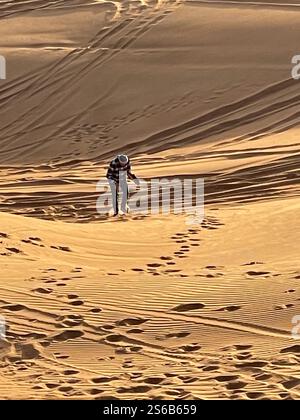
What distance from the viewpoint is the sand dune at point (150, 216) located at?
6840 mm

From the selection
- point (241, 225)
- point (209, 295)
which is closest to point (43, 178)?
point (241, 225)

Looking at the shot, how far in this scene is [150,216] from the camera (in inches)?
485

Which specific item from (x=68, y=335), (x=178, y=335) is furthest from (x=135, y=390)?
(x=68, y=335)

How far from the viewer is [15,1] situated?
24125mm

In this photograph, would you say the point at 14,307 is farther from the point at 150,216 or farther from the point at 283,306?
the point at 150,216

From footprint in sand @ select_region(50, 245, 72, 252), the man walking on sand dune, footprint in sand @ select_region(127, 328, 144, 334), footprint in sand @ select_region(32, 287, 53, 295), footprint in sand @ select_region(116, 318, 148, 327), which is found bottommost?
footprint in sand @ select_region(127, 328, 144, 334)

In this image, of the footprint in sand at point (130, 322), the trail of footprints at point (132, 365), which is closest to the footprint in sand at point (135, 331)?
the trail of footprints at point (132, 365)

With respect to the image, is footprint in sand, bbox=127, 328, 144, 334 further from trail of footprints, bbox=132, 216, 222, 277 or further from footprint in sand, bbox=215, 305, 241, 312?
trail of footprints, bbox=132, 216, 222, 277

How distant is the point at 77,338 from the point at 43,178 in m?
8.12

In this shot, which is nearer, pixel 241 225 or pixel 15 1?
pixel 241 225

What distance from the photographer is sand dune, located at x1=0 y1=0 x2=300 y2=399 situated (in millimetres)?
6840

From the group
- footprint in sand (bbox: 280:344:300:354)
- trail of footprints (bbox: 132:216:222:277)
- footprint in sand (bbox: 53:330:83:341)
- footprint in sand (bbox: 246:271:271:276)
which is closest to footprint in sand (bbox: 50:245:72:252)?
trail of footprints (bbox: 132:216:222:277)
